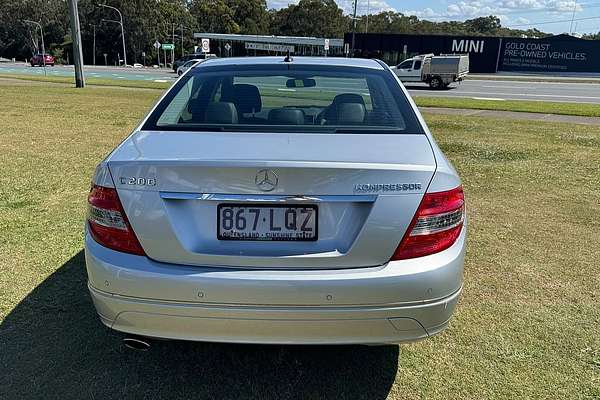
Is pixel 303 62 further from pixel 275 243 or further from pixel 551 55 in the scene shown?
pixel 551 55

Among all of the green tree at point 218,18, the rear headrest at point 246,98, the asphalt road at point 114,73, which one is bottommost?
the asphalt road at point 114,73

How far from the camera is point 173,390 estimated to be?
2566 millimetres

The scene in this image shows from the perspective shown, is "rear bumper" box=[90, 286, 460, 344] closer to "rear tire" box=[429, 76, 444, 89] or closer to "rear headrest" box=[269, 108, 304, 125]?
"rear headrest" box=[269, 108, 304, 125]

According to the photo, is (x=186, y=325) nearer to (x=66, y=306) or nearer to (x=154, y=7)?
(x=66, y=306)

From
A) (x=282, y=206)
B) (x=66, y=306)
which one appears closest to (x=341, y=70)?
(x=282, y=206)

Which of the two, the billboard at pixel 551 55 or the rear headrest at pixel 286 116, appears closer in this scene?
the rear headrest at pixel 286 116

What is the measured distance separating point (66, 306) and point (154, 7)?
102 m

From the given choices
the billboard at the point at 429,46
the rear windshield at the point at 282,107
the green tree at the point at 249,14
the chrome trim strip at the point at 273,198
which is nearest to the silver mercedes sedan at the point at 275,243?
the chrome trim strip at the point at 273,198

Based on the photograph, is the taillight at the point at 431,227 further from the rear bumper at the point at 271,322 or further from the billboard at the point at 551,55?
the billboard at the point at 551,55

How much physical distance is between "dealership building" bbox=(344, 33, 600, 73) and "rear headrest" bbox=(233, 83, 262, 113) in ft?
172

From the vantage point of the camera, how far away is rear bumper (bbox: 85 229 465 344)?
6.91ft

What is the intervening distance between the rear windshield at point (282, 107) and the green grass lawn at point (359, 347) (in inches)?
50.0

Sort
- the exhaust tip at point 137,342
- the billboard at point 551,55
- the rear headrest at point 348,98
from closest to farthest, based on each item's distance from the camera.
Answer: the exhaust tip at point 137,342, the rear headrest at point 348,98, the billboard at point 551,55

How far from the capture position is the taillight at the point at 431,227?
2.17m
